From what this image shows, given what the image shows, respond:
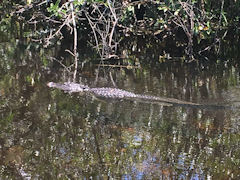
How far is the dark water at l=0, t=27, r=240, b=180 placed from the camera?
14.5 feet

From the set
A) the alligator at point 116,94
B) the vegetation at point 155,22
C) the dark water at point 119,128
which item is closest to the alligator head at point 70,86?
the alligator at point 116,94

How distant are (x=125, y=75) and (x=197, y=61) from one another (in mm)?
1749

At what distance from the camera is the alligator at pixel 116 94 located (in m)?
6.21

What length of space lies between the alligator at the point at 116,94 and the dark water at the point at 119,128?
0.13m

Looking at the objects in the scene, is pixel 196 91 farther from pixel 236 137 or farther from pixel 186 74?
pixel 236 137

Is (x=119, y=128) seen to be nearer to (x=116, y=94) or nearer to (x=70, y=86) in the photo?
(x=116, y=94)

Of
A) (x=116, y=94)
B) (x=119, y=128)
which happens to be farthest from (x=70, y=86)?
(x=119, y=128)

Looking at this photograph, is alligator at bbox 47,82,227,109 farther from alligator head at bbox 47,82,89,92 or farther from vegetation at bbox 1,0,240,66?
vegetation at bbox 1,0,240,66

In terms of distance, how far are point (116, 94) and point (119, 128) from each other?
1.22 m

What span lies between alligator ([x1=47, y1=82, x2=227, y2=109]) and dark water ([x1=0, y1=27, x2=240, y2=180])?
0.13 m

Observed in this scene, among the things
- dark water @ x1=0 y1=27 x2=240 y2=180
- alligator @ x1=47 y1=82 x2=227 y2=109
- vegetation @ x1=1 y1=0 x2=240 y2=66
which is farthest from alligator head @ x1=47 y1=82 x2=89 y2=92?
vegetation @ x1=1 y1=0 x2=240 y2=66

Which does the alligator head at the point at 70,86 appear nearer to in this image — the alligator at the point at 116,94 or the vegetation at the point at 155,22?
the alligator at the point at 116,94

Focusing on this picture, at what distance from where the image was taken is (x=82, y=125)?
5.47m

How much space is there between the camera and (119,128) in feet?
17.7
